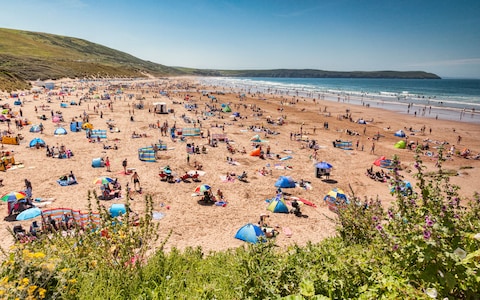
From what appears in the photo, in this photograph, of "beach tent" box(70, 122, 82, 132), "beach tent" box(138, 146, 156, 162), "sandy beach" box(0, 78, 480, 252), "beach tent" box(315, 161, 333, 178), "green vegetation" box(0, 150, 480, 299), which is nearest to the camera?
"green vegetation" box(0, 150, 480, 299)

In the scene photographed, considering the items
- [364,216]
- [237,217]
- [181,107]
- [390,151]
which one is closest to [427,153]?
[390,151]

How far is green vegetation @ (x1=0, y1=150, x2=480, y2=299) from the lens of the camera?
321 cm

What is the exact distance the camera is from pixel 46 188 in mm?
17328

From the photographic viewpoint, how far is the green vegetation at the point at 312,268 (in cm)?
321

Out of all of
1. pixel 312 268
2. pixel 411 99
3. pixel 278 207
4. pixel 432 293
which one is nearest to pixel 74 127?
pixel 278 207

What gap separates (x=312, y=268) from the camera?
4.94 meters

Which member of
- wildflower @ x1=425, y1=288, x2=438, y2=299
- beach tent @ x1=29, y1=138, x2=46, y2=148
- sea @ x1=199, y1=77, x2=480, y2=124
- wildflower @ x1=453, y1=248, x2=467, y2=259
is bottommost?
beach tent @ x1=29, y1=138, x2=46, y2=148

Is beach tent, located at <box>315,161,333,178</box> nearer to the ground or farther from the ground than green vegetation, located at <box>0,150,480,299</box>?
nearer to the ground

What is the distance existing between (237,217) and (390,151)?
Answer: 2212 centimetres

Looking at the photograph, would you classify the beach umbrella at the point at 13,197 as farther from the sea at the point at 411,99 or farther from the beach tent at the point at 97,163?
the sea at the point at 411,99

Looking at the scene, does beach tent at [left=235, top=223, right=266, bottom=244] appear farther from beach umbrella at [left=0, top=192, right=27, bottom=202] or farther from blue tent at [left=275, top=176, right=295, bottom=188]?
beach umbrella at [left=0, top=192, right=27, bottom=202]

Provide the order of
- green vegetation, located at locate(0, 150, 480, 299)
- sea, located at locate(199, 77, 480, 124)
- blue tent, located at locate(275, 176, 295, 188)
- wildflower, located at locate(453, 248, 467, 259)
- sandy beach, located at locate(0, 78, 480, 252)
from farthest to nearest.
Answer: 1. sea, located at locate(199, 77, 480, 124)
2. blue tent, located at locate(275, 176, 295, 188)
3. sandy beach, located at locate(0, 78, 480, 252)
4. green vegetation, located at locate(0, 150, 480, 299)
5. wildflower, located at locate(453, 248, 467, 259)

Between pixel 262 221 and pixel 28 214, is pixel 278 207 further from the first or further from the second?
pixel 28 214

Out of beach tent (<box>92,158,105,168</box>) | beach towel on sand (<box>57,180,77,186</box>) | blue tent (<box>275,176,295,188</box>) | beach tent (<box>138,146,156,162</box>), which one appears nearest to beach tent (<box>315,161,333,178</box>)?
blue tent (<box>275,176,295,188</box>)
